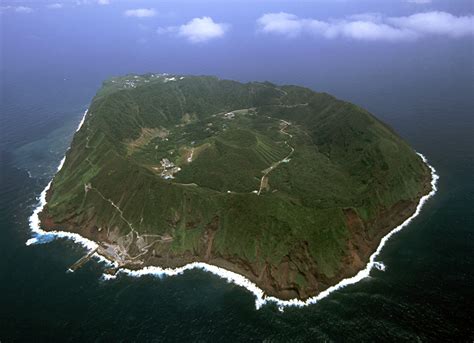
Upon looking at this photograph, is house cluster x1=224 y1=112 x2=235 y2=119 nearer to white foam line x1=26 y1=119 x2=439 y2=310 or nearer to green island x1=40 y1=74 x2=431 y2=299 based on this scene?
green island x1=40 y1=74 x2=431 y2=299

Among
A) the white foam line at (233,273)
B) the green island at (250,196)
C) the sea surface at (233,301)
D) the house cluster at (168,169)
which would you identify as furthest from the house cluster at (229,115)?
the sea surface at (233,301)

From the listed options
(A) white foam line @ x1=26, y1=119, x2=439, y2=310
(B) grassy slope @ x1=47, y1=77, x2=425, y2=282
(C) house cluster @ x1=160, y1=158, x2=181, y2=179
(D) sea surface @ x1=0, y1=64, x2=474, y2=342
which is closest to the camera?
(D) sea surface @ x1=0, y1=64, x2=474, y2=342

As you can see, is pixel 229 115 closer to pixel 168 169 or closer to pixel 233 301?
pixel 168 169

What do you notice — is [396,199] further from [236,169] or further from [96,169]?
[96,169]

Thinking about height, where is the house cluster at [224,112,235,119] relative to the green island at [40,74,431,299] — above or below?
below

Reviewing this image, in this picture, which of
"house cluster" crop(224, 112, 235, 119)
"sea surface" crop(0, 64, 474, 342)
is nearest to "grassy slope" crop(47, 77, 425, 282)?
"sea surface" crop(0, 64, 474, 342)

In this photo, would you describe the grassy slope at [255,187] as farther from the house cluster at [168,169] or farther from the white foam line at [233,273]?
the house cluster at [168,169]

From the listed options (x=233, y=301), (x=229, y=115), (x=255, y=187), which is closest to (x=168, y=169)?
(x=255, y=187)
